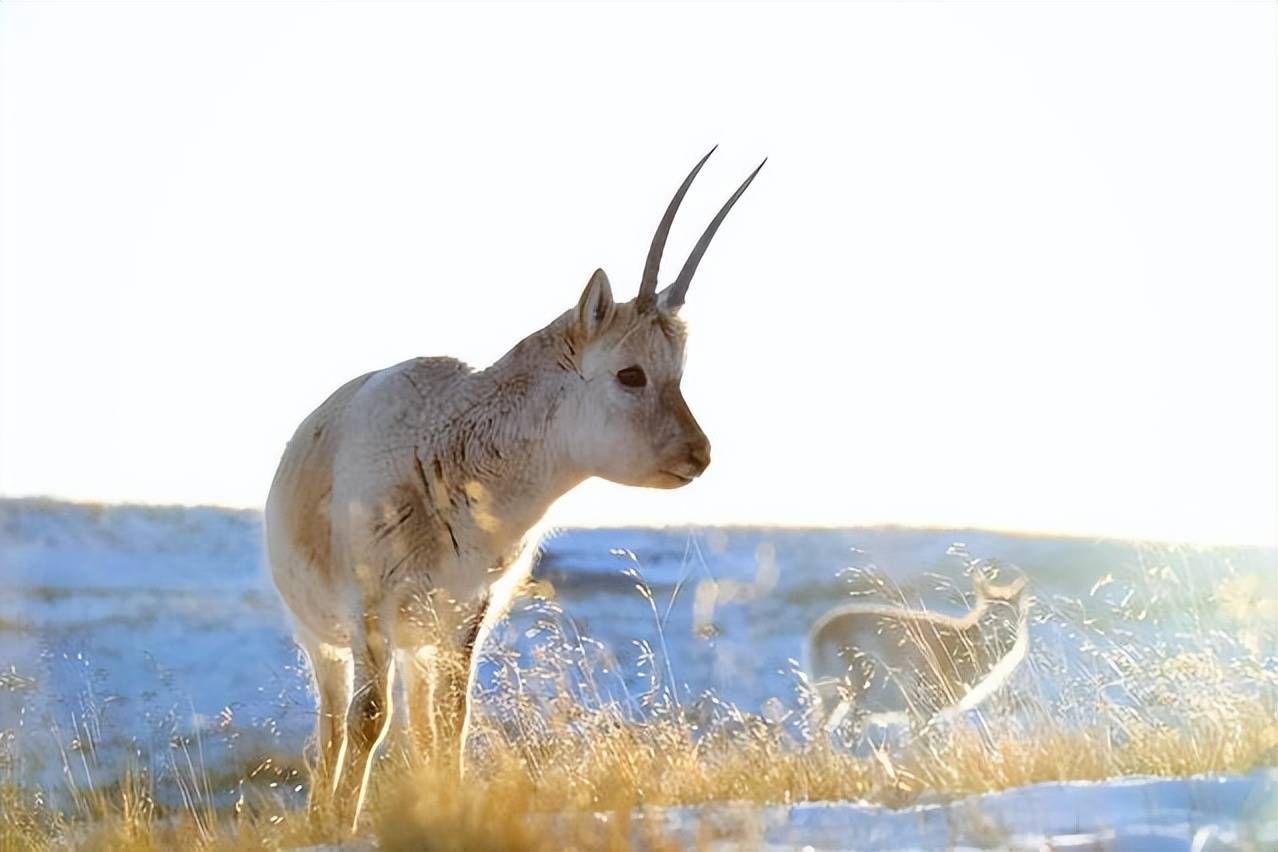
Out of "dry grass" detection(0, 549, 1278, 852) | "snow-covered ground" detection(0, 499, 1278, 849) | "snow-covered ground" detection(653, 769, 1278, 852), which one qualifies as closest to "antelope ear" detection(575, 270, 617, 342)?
"snow-covered ground" detection(0, 499, 1278, 849)

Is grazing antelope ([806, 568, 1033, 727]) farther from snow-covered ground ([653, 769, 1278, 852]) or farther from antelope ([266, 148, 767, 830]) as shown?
snow-covered ground ([653, 769, 1278, 852])

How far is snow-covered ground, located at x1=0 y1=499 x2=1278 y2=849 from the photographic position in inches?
215

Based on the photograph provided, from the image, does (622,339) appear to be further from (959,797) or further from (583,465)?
(959,797)

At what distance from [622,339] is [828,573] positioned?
10.7 meters

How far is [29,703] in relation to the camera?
10.4m

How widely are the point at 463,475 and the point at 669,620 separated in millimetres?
9335

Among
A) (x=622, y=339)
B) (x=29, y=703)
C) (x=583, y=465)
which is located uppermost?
(x=622, y=339)

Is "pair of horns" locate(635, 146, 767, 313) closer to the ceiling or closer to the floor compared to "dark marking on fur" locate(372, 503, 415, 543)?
closer to the ceiling

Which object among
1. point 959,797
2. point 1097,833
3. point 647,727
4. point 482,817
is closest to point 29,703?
point 647,727

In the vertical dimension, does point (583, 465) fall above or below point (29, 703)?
above

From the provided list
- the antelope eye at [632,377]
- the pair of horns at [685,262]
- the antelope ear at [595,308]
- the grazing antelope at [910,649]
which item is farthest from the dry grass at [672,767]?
the pair of horns at [685,262]

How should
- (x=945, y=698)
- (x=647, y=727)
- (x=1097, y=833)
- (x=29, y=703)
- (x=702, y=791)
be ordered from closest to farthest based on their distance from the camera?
(x=1097, y=833), (x=702, y=791), (x=647, y=727), (x=945, y=698), (x=29, y=703)

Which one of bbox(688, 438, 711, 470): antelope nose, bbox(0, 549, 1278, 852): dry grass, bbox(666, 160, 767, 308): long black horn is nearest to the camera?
bbox(0, 549, 1278, 852): dry grass

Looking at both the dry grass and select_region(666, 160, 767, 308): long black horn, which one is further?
select_region(666, 160, 767, 308): long black horn
